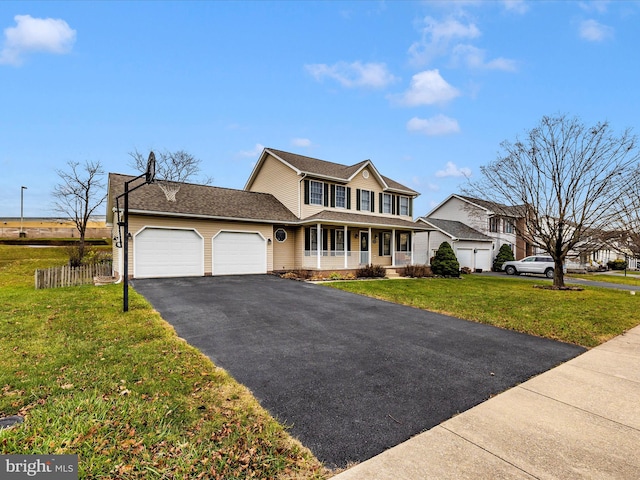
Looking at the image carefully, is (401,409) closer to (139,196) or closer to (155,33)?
(139,196)

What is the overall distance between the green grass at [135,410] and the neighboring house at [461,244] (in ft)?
79.9

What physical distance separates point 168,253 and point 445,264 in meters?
16.6

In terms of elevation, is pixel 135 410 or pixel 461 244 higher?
pixel 461 244

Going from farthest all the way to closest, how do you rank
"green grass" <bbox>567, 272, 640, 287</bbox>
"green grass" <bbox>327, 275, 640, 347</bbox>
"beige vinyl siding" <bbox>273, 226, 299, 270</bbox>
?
"green grass" <bbox>567, 272, 640, 287</bbox> < "beige vinyl siding" <bbox>273, 226, 299, 270</bbox> < "green grass" <bbox>327, 275, 640, 347</bbox>

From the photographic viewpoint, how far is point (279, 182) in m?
20.2

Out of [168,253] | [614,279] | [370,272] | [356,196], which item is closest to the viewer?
[168,253]

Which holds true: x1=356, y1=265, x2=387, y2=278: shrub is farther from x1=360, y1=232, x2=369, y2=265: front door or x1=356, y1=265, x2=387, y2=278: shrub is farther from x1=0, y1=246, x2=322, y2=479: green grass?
x1=0, y1=246, x2=322, y2=479: green grass

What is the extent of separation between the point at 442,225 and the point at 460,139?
8.46 m

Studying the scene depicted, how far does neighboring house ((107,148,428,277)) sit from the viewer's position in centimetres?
1467

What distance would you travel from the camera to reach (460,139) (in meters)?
22.3

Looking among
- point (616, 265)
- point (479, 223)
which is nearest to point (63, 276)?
point (479, 223)

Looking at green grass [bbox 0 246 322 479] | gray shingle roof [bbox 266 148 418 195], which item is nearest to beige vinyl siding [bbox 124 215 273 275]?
gray shingle roof [bbox 266 148 418 195]

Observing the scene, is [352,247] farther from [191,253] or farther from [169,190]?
[169,190]

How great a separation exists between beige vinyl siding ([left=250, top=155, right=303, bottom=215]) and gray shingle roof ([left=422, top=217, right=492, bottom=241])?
13584 mm
